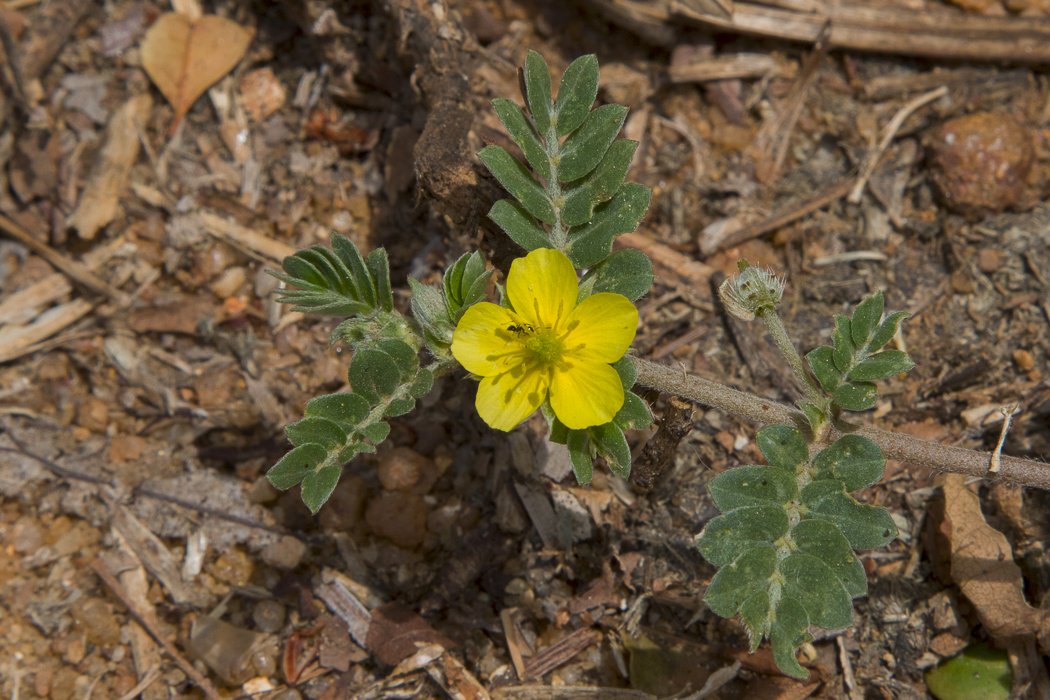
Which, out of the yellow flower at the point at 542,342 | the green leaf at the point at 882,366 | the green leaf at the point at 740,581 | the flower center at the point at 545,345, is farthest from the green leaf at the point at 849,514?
the flower center at the point at 545,345

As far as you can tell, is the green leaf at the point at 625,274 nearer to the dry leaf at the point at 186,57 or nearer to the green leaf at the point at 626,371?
the green leaf at the point at 626,371

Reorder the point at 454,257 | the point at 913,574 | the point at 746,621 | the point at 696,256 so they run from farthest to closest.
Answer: the point at 696,256
the point at 454,257
the point at 913,574
the point at 746,621

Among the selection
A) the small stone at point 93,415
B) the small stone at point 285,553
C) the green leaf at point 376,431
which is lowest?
the small stone at point 285,553

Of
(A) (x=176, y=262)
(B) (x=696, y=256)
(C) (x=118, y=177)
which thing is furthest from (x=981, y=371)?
(C) (x=118, y=177)

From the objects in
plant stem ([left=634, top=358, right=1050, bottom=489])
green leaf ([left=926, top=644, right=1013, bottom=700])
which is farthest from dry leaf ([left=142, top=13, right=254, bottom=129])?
green leaf ([left=926, top=644, right=1013, bottom=700])

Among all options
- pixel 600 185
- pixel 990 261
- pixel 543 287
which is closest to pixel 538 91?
pixel 600 185

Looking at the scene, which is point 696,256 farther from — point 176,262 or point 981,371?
point 176,262

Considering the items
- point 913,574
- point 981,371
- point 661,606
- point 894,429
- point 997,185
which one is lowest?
point 661,606
